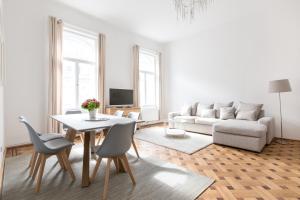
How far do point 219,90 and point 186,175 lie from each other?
12.5 ft

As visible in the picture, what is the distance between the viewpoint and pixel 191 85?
6.12 m

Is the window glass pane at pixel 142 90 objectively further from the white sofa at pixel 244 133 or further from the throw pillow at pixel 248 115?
the throw pillow at pixel 248 115

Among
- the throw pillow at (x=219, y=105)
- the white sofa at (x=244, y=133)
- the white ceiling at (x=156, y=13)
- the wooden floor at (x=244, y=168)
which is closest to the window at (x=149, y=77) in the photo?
the white ceiling at (x=156, y=13)

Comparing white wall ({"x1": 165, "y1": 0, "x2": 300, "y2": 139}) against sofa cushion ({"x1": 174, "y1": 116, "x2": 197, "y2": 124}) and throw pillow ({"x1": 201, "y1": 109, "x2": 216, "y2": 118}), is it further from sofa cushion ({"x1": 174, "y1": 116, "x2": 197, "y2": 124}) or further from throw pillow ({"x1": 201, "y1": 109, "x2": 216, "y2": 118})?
sofa cushion ({"x1": 174, "y1": 116, "x2": 197, "y2": 124})

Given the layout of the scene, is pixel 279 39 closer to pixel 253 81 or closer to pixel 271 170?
pixel 253 81

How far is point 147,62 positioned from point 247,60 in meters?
3.41

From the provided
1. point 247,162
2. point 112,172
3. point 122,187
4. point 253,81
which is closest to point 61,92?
point 112,172

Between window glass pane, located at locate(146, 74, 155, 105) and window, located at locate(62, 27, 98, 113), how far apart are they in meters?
2.28

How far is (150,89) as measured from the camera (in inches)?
261

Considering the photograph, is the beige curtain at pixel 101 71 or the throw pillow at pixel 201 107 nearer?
the beige curtain at pixel 101 71

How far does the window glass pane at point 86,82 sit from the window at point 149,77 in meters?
1.97

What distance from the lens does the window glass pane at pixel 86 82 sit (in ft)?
14.8

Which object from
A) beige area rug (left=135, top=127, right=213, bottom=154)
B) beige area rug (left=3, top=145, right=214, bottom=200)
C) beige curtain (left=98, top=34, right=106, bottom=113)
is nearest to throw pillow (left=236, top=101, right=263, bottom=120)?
beige area rug (left=135, top=127, right=213, bottom=154)

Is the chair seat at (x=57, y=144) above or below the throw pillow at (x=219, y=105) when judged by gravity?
below
